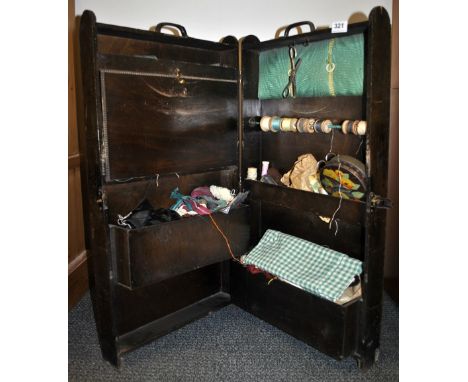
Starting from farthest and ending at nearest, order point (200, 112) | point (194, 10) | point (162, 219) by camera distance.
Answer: point (194, 10), point (200, 112), point (162, 219)

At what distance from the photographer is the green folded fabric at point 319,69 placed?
177cm

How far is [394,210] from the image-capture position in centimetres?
236

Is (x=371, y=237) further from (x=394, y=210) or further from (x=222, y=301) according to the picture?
(x=222, y=301)

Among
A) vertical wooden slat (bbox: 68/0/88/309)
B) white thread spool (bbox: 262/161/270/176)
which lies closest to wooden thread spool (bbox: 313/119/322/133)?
white thread spool (bbox: 262/161/270/176)

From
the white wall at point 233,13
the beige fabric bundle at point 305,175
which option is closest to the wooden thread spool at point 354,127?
the beige fabric bundle at point 305,175

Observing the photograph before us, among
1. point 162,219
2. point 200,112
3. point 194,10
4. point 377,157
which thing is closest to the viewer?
point 377,157

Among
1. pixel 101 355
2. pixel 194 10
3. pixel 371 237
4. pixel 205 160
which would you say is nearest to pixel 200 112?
pixel 205 160

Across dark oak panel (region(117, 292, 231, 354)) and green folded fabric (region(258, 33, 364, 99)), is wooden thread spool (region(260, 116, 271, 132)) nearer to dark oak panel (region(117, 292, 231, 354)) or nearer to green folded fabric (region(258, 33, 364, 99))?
green folded fabric (region(258, 33, 364, 99))

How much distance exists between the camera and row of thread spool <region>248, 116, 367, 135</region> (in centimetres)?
172

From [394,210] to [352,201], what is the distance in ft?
2.52

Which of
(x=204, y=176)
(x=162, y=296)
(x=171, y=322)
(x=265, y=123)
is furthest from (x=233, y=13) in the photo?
(x=171, y=322)

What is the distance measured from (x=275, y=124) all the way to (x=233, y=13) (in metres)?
0.74

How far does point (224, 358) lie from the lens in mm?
1878

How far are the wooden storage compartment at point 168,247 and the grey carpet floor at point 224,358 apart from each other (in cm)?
38
